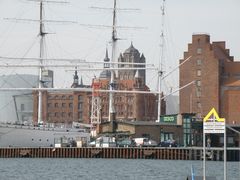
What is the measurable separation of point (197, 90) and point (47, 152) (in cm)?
6326

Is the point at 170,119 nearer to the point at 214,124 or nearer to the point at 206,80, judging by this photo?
the point at 206,80

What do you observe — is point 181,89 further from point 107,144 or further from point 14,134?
point 107,144

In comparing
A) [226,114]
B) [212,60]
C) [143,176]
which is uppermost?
[212,60]

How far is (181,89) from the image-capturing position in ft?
546

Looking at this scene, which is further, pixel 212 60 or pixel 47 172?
pixel 212 60

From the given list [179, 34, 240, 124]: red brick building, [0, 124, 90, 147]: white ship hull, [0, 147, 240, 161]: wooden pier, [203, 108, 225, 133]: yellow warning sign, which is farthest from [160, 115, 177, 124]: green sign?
[203, 108, 225, 133]: yellow warning sign

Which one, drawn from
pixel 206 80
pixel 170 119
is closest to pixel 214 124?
pixel 170 119

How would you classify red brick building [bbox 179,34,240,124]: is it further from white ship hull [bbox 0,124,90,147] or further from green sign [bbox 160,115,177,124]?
white ship hull [bbox 0,124,90,147]

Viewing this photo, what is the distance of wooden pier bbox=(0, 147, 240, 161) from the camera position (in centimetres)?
10225

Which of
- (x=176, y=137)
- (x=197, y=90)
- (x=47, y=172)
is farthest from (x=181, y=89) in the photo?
(x=47, y=172)

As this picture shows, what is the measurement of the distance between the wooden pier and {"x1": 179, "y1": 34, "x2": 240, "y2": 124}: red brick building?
186ft

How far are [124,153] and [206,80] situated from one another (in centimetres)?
6413

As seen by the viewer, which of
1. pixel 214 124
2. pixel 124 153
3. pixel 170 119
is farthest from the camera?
pixel 170 119

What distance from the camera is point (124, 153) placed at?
105m
